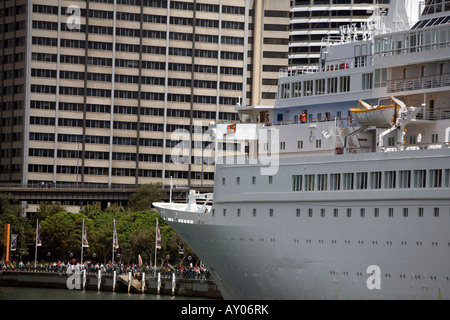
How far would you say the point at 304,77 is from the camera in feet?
196

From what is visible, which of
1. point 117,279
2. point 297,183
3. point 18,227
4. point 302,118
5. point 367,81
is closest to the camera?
point 297,183

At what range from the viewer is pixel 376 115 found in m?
51.8

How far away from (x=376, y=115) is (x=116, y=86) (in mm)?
116147

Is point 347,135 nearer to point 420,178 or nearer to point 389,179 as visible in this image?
point 389,179

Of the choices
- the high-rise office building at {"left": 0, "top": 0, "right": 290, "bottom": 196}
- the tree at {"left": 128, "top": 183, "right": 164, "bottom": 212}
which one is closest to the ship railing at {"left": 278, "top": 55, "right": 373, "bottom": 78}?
the tree at {"left": 128, "top": 183, "right": 164, "bottom": 212}

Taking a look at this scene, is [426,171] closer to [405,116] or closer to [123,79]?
[405,116]

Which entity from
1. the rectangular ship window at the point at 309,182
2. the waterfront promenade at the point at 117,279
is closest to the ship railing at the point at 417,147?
the rectangular ship window at the point at 309,182

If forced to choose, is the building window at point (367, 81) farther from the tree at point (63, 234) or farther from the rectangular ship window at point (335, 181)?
the tree at point (63, 234)

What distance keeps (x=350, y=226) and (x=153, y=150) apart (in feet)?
383

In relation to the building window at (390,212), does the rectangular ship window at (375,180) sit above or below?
above

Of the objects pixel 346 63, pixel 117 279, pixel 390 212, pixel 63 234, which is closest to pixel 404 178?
pixel 390 212

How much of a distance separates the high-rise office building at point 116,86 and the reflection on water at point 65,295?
68.3 m

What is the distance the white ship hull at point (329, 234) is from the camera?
47250 millimetres

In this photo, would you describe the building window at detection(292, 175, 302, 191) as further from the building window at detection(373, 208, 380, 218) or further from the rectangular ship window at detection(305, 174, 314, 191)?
the building window at detection(373, 208, 380, 218)
